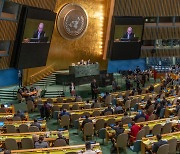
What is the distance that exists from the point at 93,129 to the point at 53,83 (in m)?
14.5

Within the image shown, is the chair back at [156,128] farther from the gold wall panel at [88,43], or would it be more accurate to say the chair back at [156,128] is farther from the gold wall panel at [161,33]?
the gold wall panel at [161,33]

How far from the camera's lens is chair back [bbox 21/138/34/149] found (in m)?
11.0

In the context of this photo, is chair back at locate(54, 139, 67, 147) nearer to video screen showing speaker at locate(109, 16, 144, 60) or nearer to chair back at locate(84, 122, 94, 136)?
chair back at locate(84, 122, 94, 136)

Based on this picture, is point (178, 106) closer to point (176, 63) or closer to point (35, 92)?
point (35, 92)

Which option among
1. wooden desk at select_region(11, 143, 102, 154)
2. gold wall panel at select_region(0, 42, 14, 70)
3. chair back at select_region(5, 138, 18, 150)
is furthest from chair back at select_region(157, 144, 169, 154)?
gold wall panel at select_region(0, 42, 14, 70)

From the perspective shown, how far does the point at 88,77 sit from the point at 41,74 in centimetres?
423

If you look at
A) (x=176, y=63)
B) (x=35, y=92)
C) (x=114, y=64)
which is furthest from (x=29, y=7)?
(x=176, y=63)

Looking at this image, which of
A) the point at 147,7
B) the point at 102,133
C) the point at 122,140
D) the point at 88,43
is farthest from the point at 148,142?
the point at 147,7

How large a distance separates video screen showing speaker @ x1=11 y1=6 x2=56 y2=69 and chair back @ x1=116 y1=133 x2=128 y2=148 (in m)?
13.5

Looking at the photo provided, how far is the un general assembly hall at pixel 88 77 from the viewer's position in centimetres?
1213

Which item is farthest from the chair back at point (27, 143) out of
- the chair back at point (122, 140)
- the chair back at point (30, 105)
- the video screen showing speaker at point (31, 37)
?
the video screen showing speaker at point (31, 37)

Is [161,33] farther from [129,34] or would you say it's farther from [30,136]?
[30,136]

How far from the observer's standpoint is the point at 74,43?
31078 millimetres

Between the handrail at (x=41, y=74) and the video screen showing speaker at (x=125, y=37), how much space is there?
5903 mm
